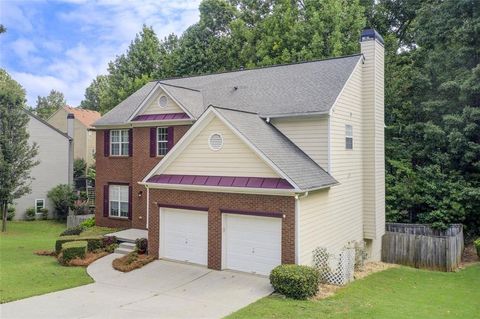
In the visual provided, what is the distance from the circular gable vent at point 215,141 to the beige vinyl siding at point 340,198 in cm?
374

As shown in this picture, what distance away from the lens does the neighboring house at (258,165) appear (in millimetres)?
14492

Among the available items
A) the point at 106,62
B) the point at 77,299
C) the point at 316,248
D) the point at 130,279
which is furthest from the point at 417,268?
the point at 106,62

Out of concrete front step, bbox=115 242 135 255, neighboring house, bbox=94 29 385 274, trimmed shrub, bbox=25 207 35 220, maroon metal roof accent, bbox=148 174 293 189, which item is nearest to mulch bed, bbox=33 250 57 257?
concrete front step, bbox=115 242 135 255

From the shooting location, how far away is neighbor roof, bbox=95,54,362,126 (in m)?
17.5

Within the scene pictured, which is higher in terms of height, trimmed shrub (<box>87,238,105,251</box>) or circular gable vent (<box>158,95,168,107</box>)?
circular gable vent (<box>158,95,168,107</box>)

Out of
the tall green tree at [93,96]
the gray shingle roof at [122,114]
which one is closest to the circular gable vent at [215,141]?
the gray shingle roof at [122,114]

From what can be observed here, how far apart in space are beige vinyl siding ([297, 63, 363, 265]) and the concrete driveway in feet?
8.48

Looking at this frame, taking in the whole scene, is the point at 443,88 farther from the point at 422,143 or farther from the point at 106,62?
the point at 106,62

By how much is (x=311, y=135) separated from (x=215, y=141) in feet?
13.1

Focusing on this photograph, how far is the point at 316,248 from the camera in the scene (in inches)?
586

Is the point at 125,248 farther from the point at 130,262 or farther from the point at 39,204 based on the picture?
the point at 39,204

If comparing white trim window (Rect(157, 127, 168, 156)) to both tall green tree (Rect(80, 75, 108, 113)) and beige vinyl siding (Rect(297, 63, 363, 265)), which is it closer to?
beige vinyl siding (Rect(297, 63, 363, 265))

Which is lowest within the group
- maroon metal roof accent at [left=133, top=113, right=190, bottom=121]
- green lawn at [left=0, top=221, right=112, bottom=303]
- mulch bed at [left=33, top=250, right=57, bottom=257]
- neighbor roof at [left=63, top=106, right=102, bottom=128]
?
green lawn at [left=0, top=221, right=112, bottom=303]

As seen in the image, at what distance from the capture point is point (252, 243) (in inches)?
582
